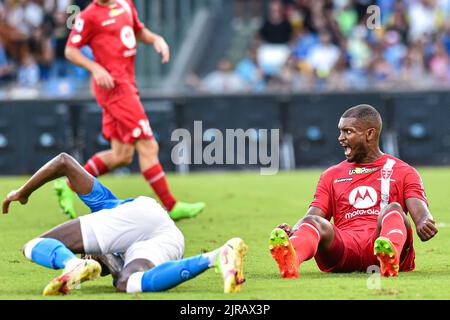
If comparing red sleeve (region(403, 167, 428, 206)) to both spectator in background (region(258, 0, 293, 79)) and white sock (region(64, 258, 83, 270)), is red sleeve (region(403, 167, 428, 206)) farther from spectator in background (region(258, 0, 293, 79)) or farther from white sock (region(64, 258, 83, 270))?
spectator in background (region(258, 0, 293, 79))

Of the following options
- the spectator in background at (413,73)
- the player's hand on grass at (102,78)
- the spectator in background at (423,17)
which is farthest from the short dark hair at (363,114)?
the spectator in background at (423,17)

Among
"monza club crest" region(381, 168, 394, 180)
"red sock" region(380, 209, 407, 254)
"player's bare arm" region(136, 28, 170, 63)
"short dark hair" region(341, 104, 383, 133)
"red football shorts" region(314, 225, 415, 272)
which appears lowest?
"red football shorts" region(314, 225, 415, 272)

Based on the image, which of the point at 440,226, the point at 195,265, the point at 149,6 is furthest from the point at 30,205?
the point at 149,6

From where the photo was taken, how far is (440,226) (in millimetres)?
11766

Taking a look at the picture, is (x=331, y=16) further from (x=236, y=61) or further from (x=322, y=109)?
(x=322, y=109)

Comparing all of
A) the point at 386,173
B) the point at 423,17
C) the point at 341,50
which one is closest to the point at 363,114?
the point at 386,173

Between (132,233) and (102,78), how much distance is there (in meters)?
4.87

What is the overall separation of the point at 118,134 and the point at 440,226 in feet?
11.9

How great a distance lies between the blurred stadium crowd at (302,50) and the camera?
69.5 feet

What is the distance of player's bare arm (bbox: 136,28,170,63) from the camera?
1236 centimetres

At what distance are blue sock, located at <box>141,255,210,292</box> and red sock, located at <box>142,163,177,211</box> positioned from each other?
524cm

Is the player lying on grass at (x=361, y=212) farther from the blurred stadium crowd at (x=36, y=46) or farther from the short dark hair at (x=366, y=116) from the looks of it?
the blurred stadium crowd at (x=36, y=46)

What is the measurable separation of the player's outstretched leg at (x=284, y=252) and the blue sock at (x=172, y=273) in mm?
697

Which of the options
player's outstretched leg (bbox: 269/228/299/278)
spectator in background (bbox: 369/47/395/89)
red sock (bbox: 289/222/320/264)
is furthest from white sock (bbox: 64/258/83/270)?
spectator in background (bbox: 369/47/395/89)
